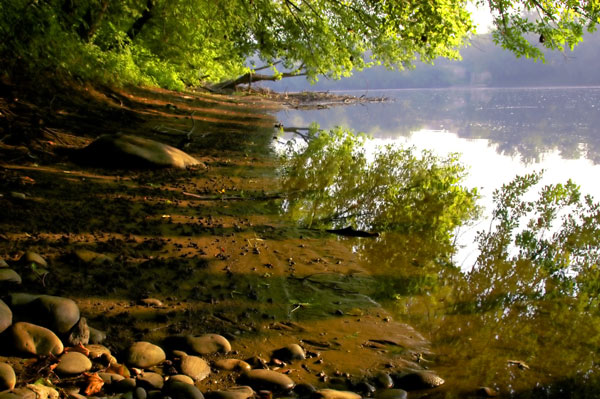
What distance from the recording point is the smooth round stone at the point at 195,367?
2.66 m

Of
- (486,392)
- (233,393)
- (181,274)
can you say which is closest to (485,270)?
(486,392)

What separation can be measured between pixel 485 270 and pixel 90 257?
14.5 ft

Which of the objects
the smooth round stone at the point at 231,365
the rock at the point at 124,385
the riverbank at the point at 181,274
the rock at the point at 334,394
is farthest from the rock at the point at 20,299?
the rock at the point at 334,394

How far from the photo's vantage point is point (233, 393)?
247 cm

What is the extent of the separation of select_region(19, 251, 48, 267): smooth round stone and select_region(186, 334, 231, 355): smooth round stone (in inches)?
63.6

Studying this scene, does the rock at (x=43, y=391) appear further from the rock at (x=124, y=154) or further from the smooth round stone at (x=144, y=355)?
the rock at (x=124, y=154)

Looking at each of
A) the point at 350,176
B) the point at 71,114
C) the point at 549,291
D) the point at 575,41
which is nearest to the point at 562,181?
the point at 575,41

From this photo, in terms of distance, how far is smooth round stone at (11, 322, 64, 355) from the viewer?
2424 mm

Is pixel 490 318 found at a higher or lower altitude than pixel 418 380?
higher

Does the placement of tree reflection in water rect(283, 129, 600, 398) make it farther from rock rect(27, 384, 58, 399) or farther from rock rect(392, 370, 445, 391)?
rock rect(27, 384, 58, 399)

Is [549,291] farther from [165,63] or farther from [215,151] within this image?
[165,63]

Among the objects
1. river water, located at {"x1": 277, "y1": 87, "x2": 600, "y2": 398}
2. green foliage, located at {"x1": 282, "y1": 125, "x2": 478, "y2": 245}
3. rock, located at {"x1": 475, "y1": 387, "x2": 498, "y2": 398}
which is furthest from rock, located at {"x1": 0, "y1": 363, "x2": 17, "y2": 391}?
green foliage, located at {"x1": 282, "y1": 125, "x2": 478, "y2": 245}

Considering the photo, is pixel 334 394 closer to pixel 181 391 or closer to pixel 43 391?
pixel 181 391

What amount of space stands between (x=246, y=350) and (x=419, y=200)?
513 centimetres
